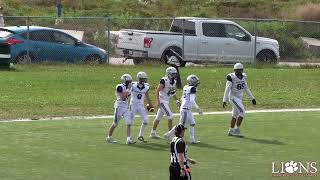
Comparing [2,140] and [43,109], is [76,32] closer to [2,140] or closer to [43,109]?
[43,109]

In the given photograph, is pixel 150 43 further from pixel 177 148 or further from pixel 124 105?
pixel 177 148

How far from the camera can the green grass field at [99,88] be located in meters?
23.7

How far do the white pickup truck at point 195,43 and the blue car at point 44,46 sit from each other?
1.62 meters

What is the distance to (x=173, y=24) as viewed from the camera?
33625mm

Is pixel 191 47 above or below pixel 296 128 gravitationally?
above

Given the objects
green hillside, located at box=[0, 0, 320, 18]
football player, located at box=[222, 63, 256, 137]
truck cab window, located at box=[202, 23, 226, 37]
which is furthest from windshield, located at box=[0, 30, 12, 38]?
green hillside, located at box=[0, 0, 320, 18]

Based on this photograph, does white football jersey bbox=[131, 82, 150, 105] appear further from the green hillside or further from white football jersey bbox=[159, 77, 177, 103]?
the green hillside

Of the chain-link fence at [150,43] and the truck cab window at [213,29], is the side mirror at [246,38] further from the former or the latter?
the truck cab window at [213,29]

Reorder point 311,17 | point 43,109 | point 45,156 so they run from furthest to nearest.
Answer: point 311,17 < point 43,109 < point 45,156

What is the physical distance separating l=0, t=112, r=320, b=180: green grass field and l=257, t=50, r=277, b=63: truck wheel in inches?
475

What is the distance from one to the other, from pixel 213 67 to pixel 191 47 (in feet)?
4.08

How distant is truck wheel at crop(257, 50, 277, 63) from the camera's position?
33.8 m

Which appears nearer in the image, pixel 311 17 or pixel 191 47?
pixel 191 47

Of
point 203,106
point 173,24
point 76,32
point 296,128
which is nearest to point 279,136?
point 296,128
